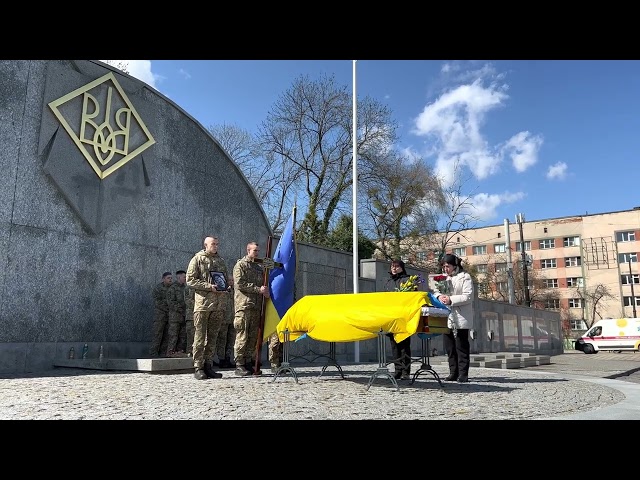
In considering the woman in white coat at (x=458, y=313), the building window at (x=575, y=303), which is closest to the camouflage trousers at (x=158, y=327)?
the woman in white coat at (x=458, y=313)

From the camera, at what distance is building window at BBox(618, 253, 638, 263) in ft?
202

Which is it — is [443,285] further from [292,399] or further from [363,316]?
[292,399]

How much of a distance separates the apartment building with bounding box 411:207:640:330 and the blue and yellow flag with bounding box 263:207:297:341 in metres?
52.4

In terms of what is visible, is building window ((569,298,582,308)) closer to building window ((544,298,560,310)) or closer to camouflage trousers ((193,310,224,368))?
building window ((544,298,560,310))

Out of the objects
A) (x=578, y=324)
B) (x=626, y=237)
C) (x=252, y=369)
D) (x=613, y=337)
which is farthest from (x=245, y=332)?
(x=626, y=237)

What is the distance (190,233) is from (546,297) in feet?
192

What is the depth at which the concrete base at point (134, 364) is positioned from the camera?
27.6ft

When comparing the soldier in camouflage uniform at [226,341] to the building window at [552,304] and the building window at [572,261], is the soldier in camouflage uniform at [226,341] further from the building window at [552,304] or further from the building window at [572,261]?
the building window at [572,261]

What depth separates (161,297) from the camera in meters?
10.4

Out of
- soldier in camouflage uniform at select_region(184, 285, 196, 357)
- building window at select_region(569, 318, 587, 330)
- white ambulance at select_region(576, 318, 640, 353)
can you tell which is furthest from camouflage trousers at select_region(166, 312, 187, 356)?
building window at select_region(569, 318, 587, 330)

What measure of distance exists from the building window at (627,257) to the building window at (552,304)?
8.83 meters
